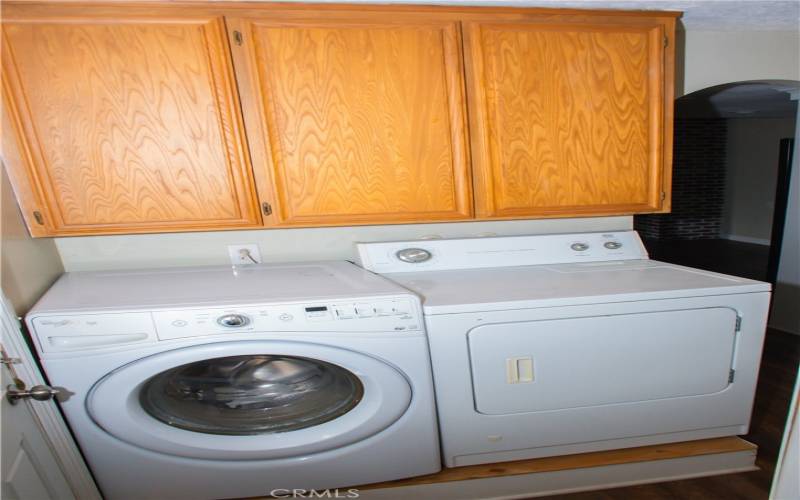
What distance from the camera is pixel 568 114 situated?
4.04ft

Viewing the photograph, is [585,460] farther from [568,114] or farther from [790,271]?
[790,271]

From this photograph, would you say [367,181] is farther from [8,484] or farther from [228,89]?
[8,484]

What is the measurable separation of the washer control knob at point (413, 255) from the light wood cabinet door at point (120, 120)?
2.11 ft

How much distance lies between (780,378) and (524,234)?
5.94 feet

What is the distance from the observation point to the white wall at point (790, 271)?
6.70 feet

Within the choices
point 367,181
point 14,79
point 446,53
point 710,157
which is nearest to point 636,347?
point 367,181

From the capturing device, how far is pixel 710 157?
5227mm

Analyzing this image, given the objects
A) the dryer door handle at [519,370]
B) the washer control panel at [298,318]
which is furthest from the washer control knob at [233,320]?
the dryer door handle at [519,370]

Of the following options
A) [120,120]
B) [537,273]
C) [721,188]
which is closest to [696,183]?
[721,188]

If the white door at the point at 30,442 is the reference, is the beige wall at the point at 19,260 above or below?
above

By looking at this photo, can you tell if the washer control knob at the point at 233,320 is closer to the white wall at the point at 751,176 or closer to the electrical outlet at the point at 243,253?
the electrical outlet at the point at 243,253

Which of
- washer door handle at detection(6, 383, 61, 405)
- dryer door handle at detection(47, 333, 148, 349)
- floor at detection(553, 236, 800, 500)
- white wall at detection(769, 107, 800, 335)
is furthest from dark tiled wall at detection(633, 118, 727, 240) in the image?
washer door handle at detection(6, 383, 61, 405)

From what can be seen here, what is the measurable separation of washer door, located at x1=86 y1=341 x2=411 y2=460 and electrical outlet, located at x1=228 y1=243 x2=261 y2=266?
1.50 ft

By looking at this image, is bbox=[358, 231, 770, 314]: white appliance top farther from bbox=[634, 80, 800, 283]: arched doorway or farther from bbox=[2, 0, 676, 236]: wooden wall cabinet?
bbox=[634, 80, 800, 283]: arched doorway
